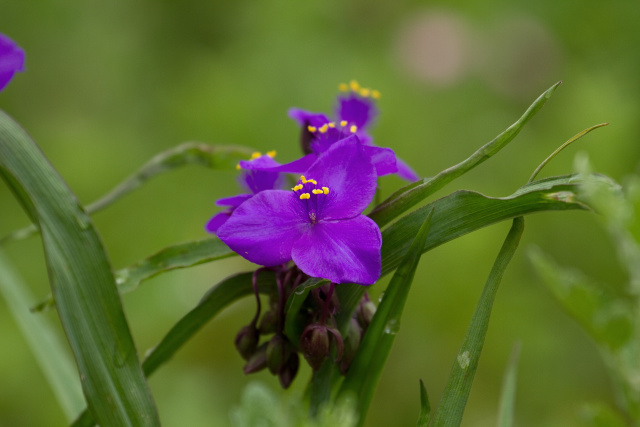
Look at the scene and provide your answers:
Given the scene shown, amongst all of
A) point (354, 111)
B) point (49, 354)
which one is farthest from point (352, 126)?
point (49, 354)

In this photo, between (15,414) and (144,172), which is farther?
(15,414)

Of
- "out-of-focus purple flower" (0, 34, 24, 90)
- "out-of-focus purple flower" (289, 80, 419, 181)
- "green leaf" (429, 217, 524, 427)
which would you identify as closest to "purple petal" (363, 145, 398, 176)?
"out-of-focus purple flower" (289, 80, 419, 181)

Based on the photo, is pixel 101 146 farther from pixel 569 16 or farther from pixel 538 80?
pixel 569 16

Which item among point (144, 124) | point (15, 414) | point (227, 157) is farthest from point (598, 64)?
point (15, 414)

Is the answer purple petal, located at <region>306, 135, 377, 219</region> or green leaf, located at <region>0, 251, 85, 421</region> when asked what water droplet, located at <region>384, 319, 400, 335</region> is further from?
green leaf, located at <region>0, 251, 85, 421</region>

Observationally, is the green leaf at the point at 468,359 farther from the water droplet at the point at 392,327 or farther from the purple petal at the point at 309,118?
the purple petal at the point at 309,118

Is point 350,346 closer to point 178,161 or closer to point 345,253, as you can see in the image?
point 345,253
